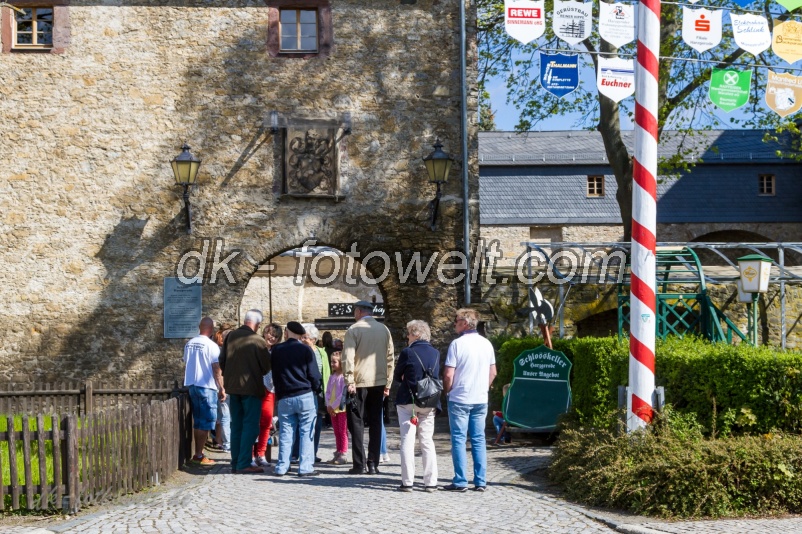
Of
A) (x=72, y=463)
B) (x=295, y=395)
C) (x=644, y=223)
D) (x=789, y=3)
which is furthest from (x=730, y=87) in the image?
(x=72, y=463)

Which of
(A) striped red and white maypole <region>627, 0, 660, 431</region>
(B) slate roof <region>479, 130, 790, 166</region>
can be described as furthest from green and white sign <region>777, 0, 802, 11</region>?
(B) slate roof <region>479, 130, 790, 166</region>

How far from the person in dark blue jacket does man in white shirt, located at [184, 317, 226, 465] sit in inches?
105

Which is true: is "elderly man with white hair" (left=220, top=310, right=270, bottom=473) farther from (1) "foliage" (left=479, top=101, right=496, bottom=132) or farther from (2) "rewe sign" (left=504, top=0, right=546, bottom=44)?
(1) "foliage" (left=479, top=101, right=496, bottom=132)

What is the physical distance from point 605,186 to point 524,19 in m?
24.9

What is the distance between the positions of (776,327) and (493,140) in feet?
67.2

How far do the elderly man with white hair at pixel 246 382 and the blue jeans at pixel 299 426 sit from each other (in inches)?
13.5

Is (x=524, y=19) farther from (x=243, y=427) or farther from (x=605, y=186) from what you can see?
(x=605, y=186)

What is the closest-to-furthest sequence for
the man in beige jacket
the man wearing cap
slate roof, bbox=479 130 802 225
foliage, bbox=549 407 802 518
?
1. foliage, bbox=549 407 802 518
2. the man in beige jacket
3. the man wearing cap
4. slate roof, bbox=479 130 802 225

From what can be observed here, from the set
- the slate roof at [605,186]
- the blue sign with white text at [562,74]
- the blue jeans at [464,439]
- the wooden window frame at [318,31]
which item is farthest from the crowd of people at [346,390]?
the slate roof at [605,186]

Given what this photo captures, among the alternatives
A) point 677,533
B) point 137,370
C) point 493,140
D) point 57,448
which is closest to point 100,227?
point 137,370

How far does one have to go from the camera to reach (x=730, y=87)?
1170 centimetres

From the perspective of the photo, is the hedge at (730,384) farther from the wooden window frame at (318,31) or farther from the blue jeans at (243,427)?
the wooden window frame at (318,31)

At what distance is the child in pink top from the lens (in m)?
10.0

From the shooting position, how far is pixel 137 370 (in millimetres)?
15117
